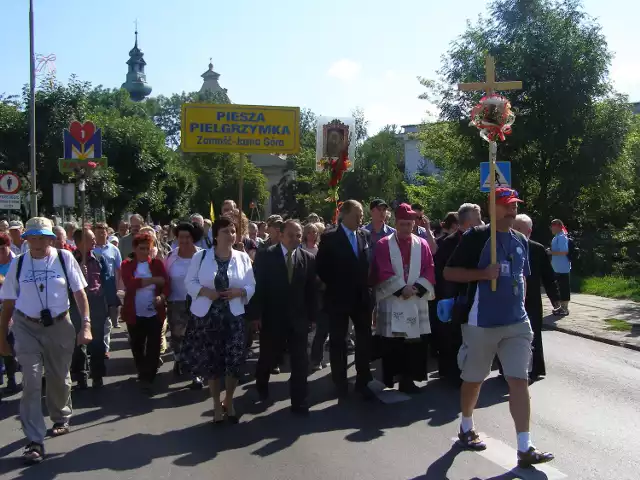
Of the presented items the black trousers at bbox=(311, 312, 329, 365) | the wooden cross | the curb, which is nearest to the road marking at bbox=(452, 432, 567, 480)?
the wooden cross

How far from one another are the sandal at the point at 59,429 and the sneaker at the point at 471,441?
3.39m

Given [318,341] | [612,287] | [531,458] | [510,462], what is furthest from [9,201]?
[531,458]

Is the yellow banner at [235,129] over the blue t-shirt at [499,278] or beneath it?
over

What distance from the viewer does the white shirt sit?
6.63 metres

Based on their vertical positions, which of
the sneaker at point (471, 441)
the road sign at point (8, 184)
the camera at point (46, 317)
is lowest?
the sneaker at point (471, 441)

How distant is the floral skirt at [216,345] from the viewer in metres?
6.62

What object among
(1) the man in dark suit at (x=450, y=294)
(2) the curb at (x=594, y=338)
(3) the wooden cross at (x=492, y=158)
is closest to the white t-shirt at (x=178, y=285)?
(1) the man in dark suit at (x=450, y=294)

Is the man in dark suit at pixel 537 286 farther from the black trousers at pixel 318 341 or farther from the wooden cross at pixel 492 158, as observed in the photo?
the black trousers at pixel 318 341

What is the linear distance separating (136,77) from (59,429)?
11801 cm

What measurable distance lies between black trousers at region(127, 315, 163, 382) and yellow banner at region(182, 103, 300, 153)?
3.04 metres

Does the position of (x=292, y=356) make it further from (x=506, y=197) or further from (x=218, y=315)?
(x=506, y=197)

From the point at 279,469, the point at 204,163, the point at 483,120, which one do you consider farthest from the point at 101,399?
the point at 204,163

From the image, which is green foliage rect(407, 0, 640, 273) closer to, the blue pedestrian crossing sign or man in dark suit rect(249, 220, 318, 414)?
the blue pedestrian crossing sign

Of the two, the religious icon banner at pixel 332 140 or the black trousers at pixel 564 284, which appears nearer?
the religious icon banner at pixel 332 140
